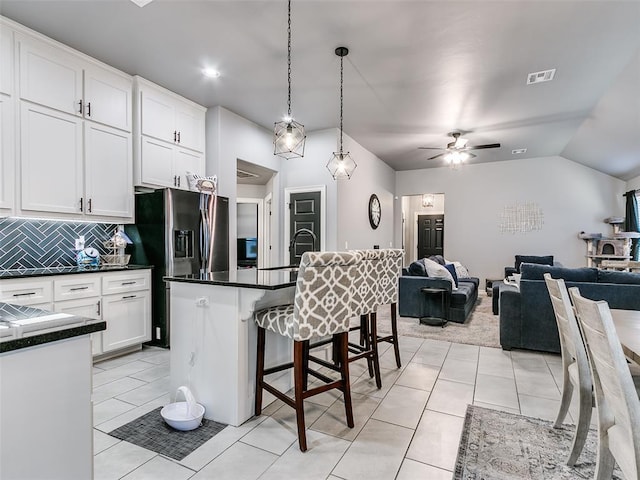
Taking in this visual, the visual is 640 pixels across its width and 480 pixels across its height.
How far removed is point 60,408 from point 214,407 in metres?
1.34

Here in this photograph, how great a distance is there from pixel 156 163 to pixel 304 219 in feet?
8.18

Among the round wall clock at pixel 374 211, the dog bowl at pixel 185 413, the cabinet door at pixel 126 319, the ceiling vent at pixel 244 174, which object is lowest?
the dog bowl at pixel 185 413

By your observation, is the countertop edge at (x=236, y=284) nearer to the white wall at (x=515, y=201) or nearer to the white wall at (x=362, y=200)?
the white wall at (x=362, y=200)

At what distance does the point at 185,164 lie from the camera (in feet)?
14.4

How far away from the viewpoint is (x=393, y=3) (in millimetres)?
2596

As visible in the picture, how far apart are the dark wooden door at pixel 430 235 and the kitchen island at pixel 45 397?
373 inches

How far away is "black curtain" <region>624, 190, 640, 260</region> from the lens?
21.1ft

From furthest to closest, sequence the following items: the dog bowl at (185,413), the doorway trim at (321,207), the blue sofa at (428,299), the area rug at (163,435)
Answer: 1. the doorway trim at (321,207)
2. the blue sofa at (428,299)
3. the dog bowl at (185,413)
4. the area rug at (163,435)

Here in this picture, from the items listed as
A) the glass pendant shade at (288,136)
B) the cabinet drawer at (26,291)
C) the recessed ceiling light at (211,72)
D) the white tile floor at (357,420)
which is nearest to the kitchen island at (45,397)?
the white tile floor at (357,420)

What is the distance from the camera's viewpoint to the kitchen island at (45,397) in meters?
0.91

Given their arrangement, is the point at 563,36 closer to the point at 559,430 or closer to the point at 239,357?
the point at 559,430

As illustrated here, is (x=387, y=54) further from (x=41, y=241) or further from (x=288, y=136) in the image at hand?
(x=41, y=241)

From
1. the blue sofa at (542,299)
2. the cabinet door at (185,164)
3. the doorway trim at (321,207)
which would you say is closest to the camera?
the blue sofa at (542,299)

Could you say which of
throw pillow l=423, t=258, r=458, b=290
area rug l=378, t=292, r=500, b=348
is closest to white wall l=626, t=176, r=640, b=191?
area rug l=378, t=292, r=500, b=348
